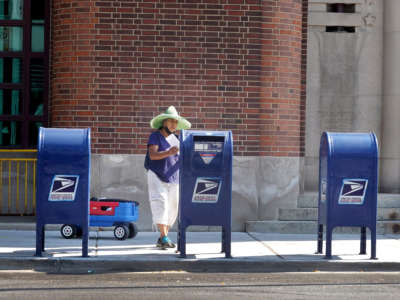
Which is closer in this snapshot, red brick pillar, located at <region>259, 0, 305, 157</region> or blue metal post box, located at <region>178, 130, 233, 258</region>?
blue metal post box, located at <region>178, 130, 233, 258</region>

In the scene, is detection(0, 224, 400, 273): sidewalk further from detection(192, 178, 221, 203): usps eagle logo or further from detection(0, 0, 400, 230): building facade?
detection(0, 0, 400, 230): building facade

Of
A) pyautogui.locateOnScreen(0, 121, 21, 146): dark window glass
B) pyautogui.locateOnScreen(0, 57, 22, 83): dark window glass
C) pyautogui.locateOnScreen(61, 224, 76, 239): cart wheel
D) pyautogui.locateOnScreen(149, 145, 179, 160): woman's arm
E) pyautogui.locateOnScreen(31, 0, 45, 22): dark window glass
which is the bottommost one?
pyautogui.locateOnScreen(61, 224, 76, 239): cart wheel

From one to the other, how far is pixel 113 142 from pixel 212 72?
183 centimetres

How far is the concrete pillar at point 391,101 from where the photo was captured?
14.0m

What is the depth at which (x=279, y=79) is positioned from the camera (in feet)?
41.6

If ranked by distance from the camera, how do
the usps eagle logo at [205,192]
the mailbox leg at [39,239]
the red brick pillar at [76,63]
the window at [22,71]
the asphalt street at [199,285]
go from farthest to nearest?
the window at [22,71], the red brick pillar at [76,63], the usps eagle logo at [205,192], the mailbox leg at [39,239], the asphalt street at [199,285]

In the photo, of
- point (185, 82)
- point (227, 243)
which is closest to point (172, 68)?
point (185, 82)

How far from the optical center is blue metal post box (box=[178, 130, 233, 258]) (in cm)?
942

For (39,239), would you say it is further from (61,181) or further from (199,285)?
(199,285)

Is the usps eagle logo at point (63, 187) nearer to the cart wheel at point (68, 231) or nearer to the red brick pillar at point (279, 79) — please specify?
the cart wheel at point (68, 231)

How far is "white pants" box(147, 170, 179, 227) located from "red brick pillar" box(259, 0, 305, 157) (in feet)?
9.31

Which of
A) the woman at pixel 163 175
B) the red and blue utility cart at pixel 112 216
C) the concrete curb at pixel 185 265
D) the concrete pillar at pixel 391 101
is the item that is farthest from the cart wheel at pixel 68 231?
the concrete pillar at pixel 391 101

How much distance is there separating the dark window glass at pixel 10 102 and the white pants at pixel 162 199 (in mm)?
4004

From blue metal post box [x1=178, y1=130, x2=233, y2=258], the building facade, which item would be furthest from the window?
blue metal post box [x1=178, y1=130, x2=233, y2=258]
